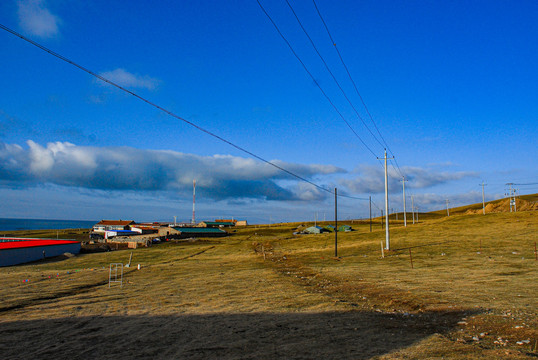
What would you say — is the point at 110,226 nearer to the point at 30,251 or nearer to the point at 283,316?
the point at 30,251

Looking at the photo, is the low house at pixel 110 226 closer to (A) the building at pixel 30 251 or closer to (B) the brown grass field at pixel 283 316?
(A) the building at pixel 30 251

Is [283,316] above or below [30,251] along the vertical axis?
above

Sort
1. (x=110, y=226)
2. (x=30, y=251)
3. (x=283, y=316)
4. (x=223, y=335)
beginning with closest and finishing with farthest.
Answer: (x=223, y=335) → (x=283, y=316) → (x=30, y=251) → (x=110, y=226)

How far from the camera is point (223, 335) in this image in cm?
1320

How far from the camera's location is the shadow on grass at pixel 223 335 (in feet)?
37.2

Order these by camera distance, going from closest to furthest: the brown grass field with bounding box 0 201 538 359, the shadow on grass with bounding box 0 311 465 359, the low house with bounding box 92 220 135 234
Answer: the shadow on grass with bounding box 0 311 465 359 < the brown grass field with bounding box 0 201 538 359 < the low house with bounding box 92 220 135 234

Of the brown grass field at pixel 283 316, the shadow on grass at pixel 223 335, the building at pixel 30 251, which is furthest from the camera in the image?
the building at pixel 30 251

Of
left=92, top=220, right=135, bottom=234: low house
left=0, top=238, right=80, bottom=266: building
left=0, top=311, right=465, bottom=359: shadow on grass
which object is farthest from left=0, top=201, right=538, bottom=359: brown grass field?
left=92, top=220, right=135, bottom=234: low house

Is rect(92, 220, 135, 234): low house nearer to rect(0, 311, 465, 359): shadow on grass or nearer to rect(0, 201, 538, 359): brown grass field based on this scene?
rect(0, 201, 538, 359): brown grass field

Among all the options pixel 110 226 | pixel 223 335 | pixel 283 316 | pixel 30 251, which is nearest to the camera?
pixel 223 335

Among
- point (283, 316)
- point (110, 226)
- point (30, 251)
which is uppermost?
point (283, 316)

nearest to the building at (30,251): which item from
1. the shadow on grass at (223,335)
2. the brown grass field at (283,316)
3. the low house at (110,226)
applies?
the brown grass field at (283,316)

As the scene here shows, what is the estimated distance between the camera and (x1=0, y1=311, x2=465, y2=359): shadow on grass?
11.3m

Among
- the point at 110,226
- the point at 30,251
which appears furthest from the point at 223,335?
the point at 110,226
